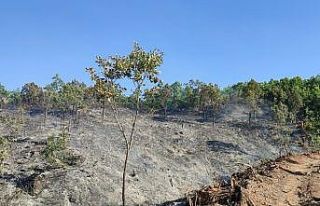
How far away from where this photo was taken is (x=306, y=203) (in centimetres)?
2527

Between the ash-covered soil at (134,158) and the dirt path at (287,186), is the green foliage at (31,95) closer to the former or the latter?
the ash-covered soil at (134,158)

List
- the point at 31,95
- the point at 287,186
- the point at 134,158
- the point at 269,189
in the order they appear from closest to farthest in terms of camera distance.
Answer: the point at 269,189, the point at 287,186, the point at 134,158, the point at 31,95

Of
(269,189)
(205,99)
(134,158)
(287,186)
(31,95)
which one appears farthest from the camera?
(31,95)

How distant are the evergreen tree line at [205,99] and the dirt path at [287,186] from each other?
53.5 meters

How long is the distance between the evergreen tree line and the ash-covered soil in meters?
4.33

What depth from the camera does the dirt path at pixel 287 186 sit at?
2563 cm

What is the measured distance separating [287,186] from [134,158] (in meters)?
52.5

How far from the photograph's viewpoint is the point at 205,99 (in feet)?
387

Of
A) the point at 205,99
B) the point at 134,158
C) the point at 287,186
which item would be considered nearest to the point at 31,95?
the point at 205,99

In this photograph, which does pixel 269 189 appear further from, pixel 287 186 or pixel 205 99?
pixel 205 99

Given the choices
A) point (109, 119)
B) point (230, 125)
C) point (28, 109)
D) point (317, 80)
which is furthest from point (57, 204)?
point (317, 80)

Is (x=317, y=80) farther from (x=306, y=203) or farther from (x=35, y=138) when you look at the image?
(x=306, y=203)

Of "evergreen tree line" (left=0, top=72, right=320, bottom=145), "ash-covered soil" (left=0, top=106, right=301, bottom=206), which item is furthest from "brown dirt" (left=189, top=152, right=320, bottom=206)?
"evergreen tree line" (left=0, top=72, right=320, bottom=145)

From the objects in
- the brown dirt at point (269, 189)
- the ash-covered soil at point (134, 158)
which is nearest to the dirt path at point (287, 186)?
the brown dirt at point (269, 189)
